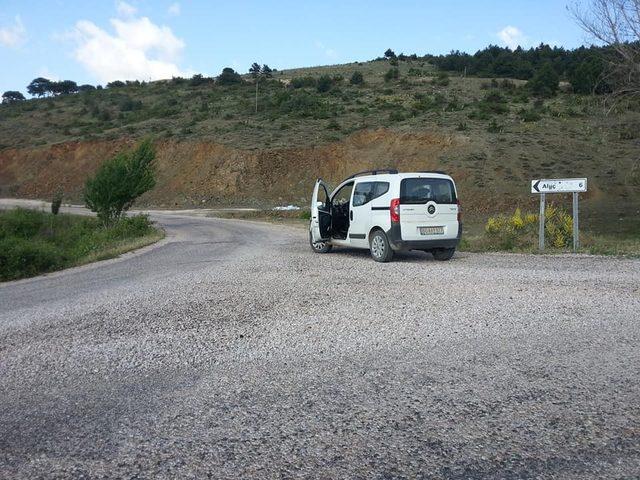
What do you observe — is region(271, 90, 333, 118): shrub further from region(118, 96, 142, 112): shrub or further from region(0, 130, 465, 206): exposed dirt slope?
region(118, 96, 142, 112): shrub

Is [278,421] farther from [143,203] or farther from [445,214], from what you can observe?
[143,203]

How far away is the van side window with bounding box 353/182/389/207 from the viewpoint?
13312 mm

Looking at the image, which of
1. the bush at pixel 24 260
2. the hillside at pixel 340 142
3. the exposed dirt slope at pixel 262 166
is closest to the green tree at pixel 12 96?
the hillside at pixel 340 142

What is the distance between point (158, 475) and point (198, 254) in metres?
12.9

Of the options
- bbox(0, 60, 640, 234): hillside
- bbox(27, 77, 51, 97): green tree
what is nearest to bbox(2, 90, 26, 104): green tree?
bbox(27, 77, 51, 97): green tree

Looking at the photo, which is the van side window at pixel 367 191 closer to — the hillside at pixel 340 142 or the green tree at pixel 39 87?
the hillside at pixel 340 142

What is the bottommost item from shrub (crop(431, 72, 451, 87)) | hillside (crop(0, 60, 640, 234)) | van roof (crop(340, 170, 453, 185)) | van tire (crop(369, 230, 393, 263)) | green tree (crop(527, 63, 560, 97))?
van tire (crop(369, 230, 393, 263))

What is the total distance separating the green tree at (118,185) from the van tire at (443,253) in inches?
755

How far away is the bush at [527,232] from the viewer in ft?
52.6

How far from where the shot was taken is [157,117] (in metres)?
Answer: 66.6

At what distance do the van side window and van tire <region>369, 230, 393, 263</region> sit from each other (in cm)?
78

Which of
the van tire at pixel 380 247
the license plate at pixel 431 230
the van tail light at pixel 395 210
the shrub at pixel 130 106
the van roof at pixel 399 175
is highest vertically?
the shrub at pixel 130 106

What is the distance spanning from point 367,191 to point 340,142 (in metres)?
36.2

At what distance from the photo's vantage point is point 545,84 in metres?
55.7
